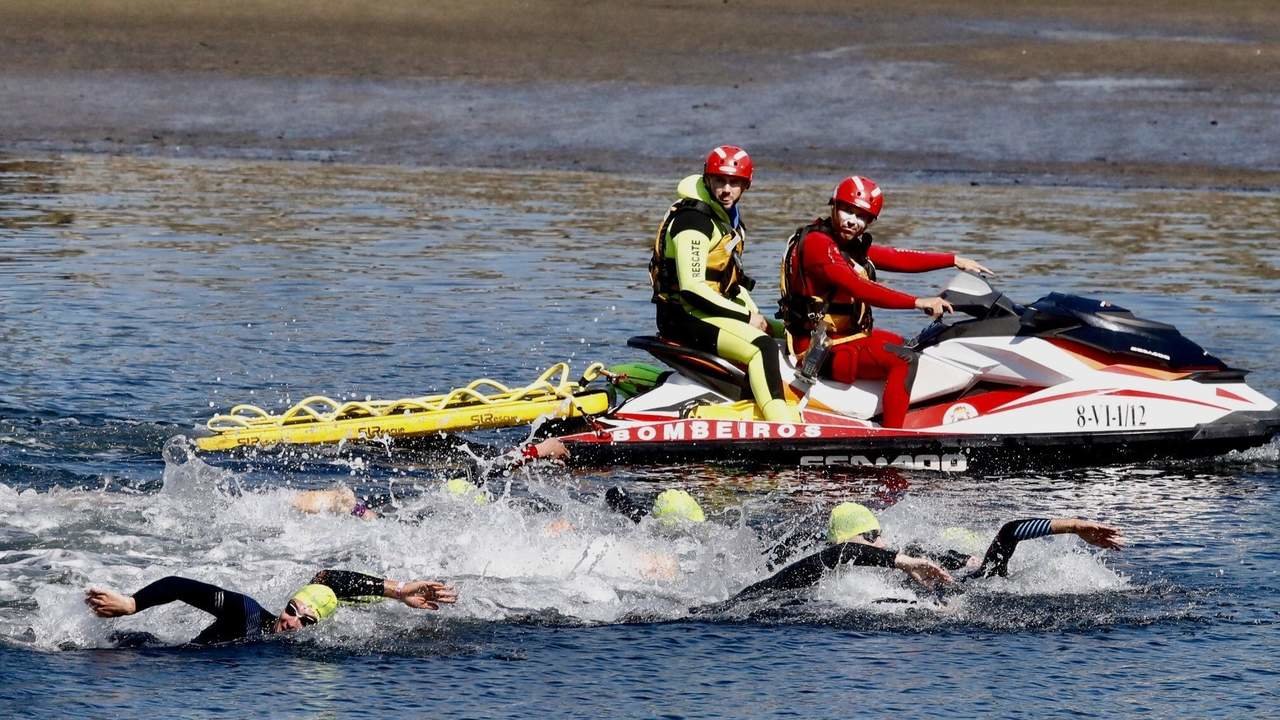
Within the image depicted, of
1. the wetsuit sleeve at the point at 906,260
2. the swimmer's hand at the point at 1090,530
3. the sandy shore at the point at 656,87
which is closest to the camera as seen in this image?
the swimmer's hand at the point at 1090,530

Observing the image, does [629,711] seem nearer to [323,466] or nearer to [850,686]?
[850,686]

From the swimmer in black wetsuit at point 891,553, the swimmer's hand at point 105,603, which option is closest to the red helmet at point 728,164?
the swimmer in black wetsuit at point 891,553

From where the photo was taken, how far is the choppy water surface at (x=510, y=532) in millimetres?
8727

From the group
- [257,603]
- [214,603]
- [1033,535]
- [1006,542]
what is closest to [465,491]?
[257,603]

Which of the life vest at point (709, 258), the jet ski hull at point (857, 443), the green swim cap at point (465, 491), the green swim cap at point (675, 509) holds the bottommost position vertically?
the green swim cap at point (675, 509)

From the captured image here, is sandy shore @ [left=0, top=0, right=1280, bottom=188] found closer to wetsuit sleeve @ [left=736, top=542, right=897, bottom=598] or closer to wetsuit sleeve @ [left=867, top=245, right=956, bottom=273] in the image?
wetsuit sleeve @ [left=867, top=245, right=956, bottom=273]

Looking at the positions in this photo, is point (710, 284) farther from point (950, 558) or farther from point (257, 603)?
point (257, 603)

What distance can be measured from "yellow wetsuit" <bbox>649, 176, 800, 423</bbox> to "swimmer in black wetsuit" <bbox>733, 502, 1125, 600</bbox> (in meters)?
2.61

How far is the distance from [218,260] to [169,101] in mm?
11280

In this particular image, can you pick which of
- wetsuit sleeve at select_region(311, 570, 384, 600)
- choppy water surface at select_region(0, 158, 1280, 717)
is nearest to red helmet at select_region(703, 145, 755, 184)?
choppy water surface at select_region(0, 158, 1280, 717)

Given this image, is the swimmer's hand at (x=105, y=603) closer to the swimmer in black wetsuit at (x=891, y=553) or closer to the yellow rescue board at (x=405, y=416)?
the swimmer in black wetsuit at (x=891, y=553)

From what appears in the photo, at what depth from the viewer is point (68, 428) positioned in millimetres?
13195

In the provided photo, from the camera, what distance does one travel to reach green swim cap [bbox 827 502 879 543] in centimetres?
1022

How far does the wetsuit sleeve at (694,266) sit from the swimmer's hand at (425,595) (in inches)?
162
